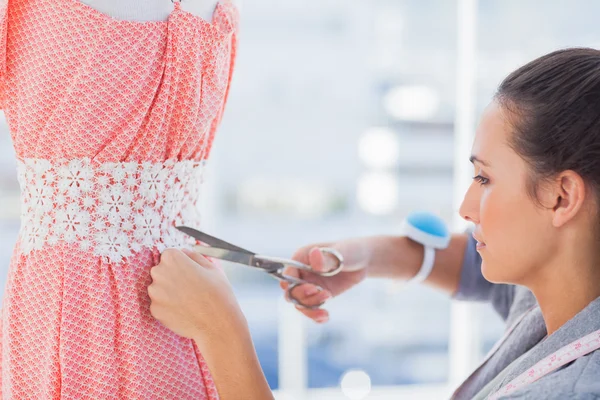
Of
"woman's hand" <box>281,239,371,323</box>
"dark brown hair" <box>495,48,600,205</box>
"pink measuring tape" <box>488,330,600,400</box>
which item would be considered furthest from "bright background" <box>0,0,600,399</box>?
"pink measuring tape" <box>488,330,600,400</box>

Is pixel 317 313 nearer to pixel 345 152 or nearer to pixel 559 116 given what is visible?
pixel 559 116

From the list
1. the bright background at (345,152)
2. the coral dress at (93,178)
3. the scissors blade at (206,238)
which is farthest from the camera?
the bright background at (345,152)

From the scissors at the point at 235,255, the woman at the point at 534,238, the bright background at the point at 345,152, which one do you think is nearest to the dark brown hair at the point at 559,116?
the woman at the point at 534,238

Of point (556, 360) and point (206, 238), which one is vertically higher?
point (206, 238)

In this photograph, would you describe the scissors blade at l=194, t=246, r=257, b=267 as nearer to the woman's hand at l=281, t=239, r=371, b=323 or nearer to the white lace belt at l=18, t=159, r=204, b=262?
the white lace belt at l=18, t=159, r=204, b=262

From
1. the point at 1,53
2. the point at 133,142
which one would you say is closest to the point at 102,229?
the point at 133,142

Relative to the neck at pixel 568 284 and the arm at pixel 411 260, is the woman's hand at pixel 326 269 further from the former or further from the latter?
the neck at pixel 568 284

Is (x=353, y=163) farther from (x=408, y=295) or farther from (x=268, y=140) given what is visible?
(x=408, y=295)

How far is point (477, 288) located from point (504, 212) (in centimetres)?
50

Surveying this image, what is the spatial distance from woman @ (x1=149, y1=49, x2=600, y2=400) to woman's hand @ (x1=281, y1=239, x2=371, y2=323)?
0.28 m

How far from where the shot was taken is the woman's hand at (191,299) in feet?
2.68

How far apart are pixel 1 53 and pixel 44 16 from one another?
0.07 meters

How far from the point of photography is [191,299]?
833mm

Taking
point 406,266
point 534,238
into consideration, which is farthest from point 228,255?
point 406,266
